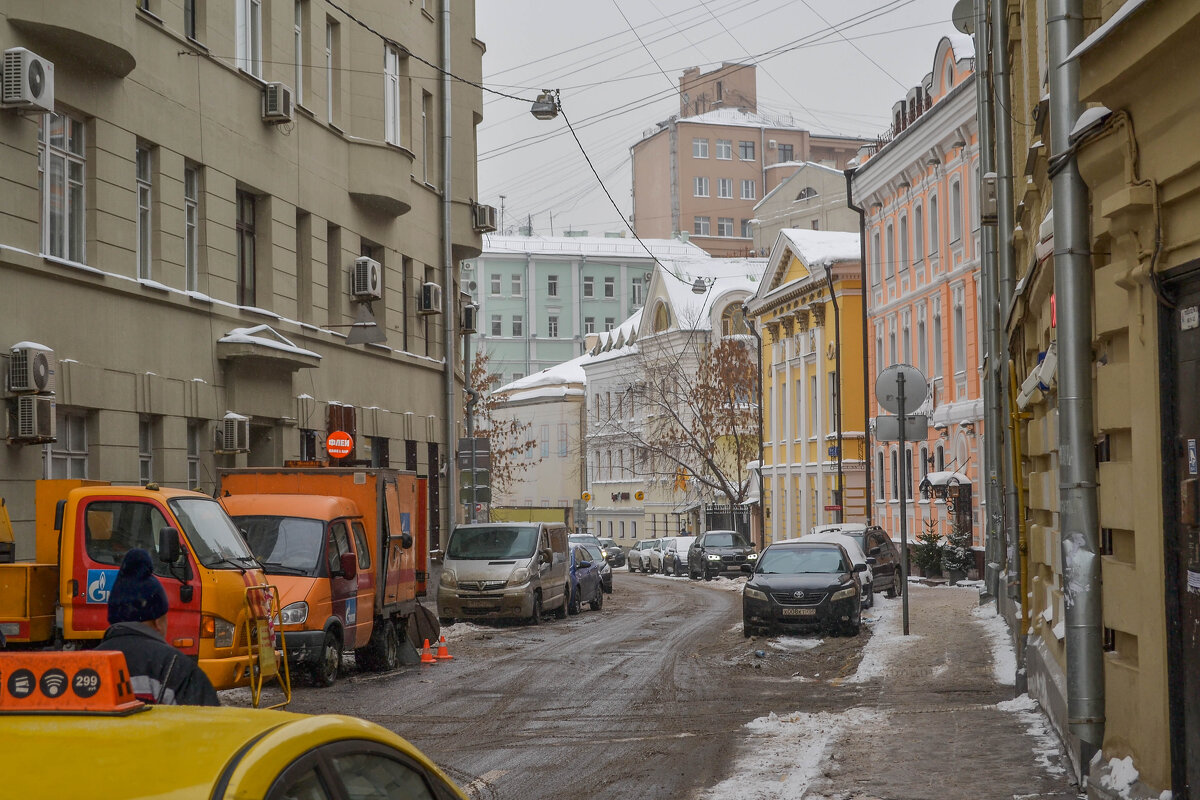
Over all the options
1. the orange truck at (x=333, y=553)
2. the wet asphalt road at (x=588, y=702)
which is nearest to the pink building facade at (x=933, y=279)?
the wet asphalt road at (x=588, y=702)

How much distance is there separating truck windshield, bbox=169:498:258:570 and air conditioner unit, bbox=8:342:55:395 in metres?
3.54

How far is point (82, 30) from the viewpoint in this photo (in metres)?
18.3

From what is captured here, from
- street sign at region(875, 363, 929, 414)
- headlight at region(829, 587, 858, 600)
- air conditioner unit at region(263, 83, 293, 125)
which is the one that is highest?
air conditioner unit at region(263, 83, 293, 125)

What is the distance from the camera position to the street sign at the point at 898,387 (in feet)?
69.3

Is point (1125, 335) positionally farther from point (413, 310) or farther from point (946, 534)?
point (946, 534)

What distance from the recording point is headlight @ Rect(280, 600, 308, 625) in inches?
653

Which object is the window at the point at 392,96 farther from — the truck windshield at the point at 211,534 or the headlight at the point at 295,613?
the truck windshield at the point at 211,534

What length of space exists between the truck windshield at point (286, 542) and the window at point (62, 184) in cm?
436

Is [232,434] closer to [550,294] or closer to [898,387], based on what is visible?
[898,387]

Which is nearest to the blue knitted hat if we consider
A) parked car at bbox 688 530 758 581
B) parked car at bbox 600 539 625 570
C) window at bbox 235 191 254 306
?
window at bbox 235 191 254 306

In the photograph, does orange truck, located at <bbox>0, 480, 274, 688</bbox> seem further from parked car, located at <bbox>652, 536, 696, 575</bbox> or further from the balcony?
parked car, located at <bbox>652, 536, 696, 575</bbox>

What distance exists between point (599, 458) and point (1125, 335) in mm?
83625

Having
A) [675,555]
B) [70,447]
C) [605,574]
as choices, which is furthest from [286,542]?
[675,555]

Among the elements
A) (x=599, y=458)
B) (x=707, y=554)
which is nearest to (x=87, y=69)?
(x=707, y=554)
